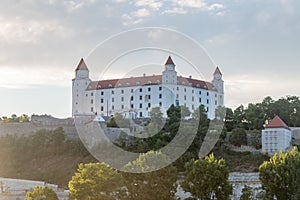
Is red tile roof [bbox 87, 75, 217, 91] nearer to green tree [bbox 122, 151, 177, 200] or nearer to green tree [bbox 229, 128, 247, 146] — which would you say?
green tree [bbox 229, 128, 247, 146]

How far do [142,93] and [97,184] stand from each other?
42.2 m

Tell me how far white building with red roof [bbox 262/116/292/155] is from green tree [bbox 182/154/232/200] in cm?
1794

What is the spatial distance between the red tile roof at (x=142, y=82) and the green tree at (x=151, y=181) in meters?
39.1

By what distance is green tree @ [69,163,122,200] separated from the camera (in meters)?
35.2

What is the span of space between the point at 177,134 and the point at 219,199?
18.4 meters

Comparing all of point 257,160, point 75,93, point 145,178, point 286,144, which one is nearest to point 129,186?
point 145,178

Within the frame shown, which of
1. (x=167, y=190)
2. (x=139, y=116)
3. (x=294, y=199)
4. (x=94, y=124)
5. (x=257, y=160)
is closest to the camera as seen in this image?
A: (x=294, y=199)

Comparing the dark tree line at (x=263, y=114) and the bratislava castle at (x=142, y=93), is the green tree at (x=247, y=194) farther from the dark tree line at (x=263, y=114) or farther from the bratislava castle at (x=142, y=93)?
the bratislava castle at (x=142, y=93)

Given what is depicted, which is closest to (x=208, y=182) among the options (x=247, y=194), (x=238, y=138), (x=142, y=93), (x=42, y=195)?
(x=247, y=194)

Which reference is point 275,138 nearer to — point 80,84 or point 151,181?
point 151,181

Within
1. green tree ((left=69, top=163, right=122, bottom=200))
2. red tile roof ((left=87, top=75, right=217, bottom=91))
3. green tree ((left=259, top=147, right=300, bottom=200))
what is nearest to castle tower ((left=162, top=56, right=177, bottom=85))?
red tile roof ((left=87, top=75, right=217, bottom=91))

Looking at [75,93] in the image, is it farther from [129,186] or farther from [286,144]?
[129,186]

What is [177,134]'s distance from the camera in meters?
53.1

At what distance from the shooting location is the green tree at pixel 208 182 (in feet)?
115
